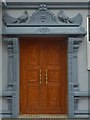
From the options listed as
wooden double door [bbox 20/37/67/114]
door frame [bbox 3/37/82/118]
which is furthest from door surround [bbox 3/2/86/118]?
wooden double door [bbox 20/37/67/114]

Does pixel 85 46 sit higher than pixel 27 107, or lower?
higher

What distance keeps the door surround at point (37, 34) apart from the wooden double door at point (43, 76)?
37 cm

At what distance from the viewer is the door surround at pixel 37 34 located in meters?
8.62

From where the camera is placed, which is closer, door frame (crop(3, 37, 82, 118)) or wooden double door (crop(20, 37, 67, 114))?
door frame (crop(3, 37, 82, 118))

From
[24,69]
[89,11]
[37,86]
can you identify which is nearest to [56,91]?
[37,86]

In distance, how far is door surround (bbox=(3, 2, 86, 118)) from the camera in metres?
8.62

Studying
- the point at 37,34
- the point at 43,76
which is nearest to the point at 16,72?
the point at 43,76

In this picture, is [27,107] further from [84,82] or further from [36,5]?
[36,5]

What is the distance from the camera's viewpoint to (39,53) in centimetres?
911

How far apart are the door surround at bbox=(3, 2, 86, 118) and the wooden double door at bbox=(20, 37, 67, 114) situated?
372mm

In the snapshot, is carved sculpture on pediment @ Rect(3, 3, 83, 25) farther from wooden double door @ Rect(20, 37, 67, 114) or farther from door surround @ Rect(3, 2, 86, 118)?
wooden double door @ Rect(20, 37, 67, 114)

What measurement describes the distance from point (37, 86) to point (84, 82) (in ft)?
4.72

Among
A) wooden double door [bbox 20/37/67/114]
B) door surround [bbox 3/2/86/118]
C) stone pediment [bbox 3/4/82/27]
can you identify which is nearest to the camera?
door surround [bbox 3/2/86/118]

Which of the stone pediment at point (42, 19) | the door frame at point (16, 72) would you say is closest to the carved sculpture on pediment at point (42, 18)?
the stone pediment at point (42, 19)
